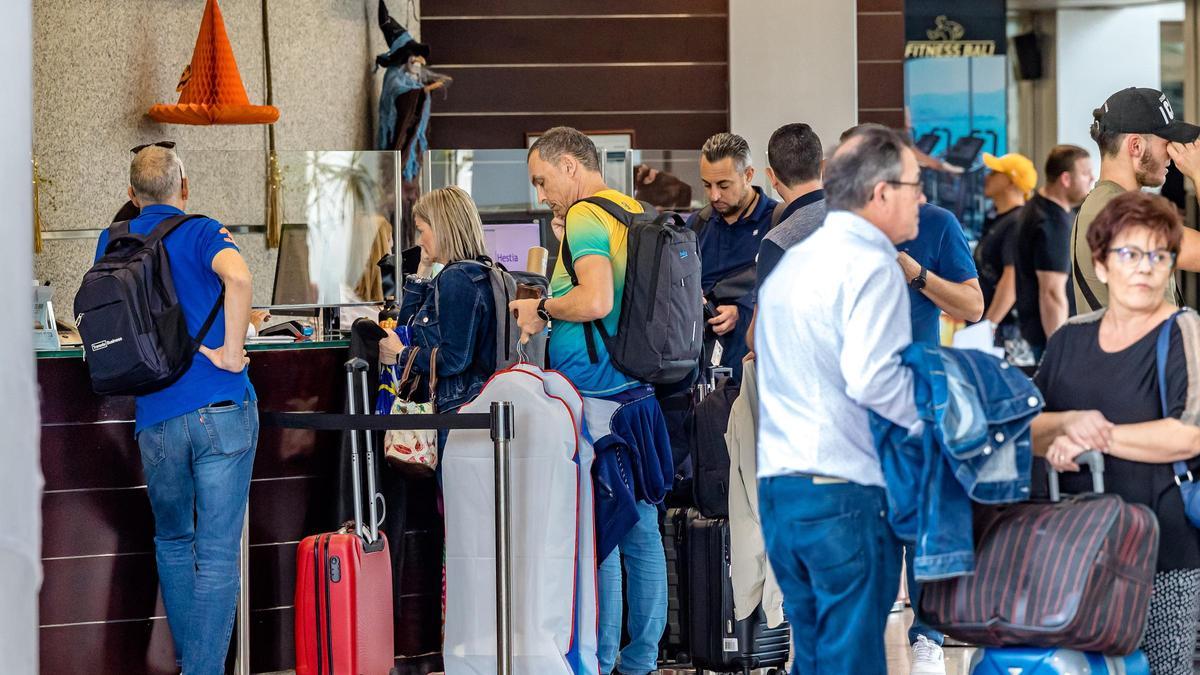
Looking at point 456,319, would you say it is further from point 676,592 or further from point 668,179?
point 668,179

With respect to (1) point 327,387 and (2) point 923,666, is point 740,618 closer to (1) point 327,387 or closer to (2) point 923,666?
(2) point 923,666

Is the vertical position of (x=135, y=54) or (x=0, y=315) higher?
(x=135, y=54)

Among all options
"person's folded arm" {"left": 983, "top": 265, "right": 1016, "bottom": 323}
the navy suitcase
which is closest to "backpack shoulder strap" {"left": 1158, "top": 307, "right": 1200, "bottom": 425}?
the navy suitcase

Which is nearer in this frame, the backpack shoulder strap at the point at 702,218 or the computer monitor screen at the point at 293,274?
the backpack shoulder strap at the point at 702,218

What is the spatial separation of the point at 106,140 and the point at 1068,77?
9.72 meters

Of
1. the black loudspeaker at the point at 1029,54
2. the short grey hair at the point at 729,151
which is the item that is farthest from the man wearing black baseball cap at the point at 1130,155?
the black loudspeaker at the point at 1029,54

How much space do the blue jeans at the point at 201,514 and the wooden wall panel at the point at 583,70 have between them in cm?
504

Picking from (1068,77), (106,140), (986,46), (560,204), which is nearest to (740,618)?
(560,204)

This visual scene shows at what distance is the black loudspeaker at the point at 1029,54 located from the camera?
44.3 ft

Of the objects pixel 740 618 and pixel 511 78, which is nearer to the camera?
pixel 740 618

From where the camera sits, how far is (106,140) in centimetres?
598

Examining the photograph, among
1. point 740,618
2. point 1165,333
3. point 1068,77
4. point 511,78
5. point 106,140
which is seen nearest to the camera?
point 1165,333

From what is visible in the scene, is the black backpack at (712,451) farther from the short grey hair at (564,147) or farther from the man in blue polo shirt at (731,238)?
the short grey hair at (564,147)

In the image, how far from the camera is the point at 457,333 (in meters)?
4.31
